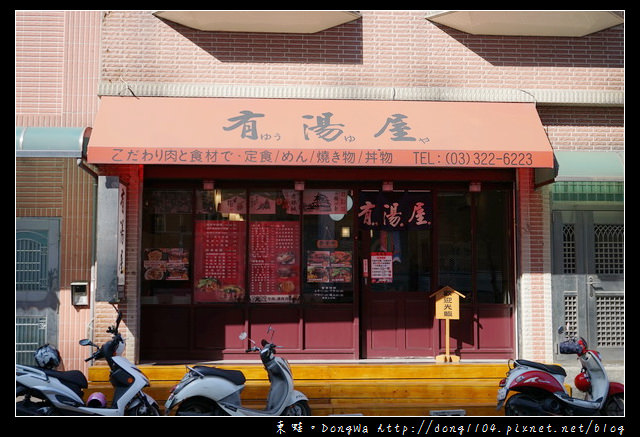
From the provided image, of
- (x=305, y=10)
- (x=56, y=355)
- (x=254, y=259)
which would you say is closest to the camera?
(x=56, y=355)

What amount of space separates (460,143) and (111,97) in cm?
577

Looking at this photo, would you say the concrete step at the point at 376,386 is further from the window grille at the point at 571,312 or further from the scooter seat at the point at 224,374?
the window grille at the point at 571,312

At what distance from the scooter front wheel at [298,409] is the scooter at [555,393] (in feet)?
8.01

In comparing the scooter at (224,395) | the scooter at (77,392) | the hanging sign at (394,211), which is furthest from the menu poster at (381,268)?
the scooter at (77,392)

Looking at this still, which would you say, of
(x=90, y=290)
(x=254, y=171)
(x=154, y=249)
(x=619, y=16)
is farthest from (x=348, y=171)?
(x=619, y=16)

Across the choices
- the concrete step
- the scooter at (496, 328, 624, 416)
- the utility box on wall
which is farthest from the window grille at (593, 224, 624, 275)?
the utility box on wall

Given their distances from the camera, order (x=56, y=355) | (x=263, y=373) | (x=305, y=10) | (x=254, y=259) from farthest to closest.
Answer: (x=254, y=259), (x=305, y=10), (x=263, y=373), (x=56, y=355)

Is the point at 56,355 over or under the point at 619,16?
under

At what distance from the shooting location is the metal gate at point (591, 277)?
422 inches

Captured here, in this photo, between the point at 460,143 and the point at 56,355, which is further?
the point at 460,143

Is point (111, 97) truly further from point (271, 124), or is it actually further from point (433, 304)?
Result: point (433, 304)

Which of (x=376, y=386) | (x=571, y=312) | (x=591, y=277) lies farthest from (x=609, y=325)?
(x=376, y=386)

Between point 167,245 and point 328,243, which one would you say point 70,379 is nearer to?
point 167,245

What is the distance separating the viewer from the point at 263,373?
9.45m
